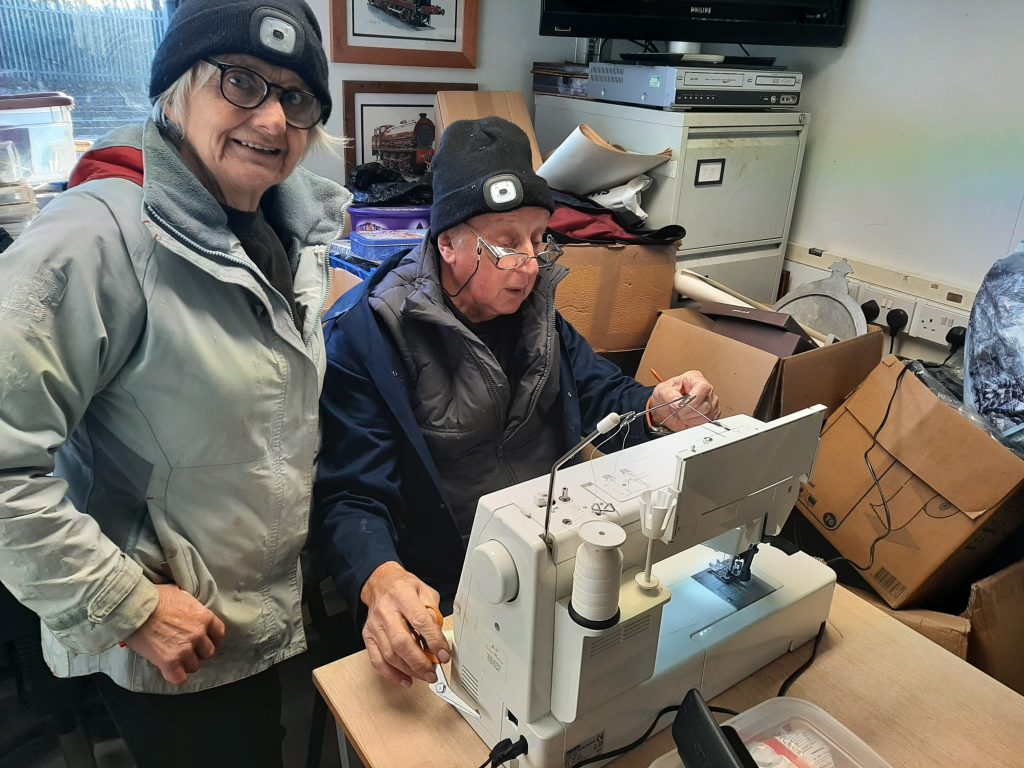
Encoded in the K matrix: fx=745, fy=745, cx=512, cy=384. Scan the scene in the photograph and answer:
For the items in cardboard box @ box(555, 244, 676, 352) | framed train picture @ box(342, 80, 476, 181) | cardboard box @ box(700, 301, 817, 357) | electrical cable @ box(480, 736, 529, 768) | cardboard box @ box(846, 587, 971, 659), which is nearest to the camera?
electrical cable @ box(480, 736, 529, 768)

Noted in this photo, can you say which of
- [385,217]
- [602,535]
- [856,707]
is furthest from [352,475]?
[385,217]

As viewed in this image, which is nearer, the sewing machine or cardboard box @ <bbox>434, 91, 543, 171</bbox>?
the sewing machine

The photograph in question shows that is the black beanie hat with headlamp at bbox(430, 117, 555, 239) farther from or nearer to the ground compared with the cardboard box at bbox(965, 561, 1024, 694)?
farther from the ground

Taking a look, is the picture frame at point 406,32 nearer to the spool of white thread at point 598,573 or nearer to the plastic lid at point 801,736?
the spool of white thread at point 598,573

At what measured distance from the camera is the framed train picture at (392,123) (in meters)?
2.49

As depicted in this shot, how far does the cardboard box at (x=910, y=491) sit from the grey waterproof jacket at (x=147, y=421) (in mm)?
1322

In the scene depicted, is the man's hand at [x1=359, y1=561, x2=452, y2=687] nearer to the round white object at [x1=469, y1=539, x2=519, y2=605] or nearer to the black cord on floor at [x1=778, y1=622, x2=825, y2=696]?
the round white object at [x1=469, y1=539, x2=519, y2=605]

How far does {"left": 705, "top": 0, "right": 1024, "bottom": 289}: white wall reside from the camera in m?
2.21

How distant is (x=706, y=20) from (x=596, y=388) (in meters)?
1.48

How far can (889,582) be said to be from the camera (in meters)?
1.74

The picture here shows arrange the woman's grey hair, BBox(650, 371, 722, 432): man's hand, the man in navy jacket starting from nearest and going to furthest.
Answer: the woman's grey hair, the man in navy jacket, BBox(650, 371, 722, 432): man's hand

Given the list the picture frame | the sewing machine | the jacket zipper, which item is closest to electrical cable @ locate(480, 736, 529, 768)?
the sewing machine

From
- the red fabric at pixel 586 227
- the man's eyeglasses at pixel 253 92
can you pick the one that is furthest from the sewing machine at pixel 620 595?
the red fabric at pixel 586 227

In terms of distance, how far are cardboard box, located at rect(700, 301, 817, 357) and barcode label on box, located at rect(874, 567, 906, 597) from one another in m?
0.60
